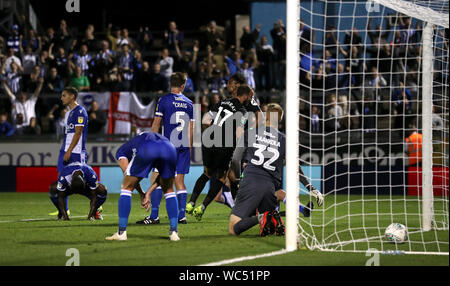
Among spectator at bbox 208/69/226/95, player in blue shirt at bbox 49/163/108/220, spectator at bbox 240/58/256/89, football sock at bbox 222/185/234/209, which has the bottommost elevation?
football sock at bbox 222/185/234/209

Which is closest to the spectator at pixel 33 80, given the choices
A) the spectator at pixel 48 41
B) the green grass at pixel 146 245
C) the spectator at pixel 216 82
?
the spectator at pixel 48 41

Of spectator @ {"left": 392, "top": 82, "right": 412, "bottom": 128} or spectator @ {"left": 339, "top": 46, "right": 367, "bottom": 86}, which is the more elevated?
spectator @ {"left": 339, "top": 46, "right": 367, "bottom": 86}

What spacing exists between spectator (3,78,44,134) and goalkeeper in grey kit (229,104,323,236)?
10.3m

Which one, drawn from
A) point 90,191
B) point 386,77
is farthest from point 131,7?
point 90,191

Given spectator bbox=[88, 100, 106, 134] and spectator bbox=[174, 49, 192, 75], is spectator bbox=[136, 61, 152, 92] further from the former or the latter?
spectator bbox=[88, 100, 106, 134]

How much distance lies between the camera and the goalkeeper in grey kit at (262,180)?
8.40 m

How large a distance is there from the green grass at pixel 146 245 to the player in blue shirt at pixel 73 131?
91 centimetres

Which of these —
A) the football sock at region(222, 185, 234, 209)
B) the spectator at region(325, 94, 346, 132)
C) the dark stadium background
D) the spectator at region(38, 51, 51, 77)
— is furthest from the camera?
the dark stadium background

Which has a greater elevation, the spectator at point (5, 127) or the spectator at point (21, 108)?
the spectator at point (21, 108)

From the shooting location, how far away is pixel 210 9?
2602cm

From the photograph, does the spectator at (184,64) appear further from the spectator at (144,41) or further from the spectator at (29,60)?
the spectator at (29,60)

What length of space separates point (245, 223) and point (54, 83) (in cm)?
1147

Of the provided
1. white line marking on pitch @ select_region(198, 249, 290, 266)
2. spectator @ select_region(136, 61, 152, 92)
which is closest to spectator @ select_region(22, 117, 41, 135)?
spectator @ select_region(136, 61, 152, 92)

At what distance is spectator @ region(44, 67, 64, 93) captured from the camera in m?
18.4
